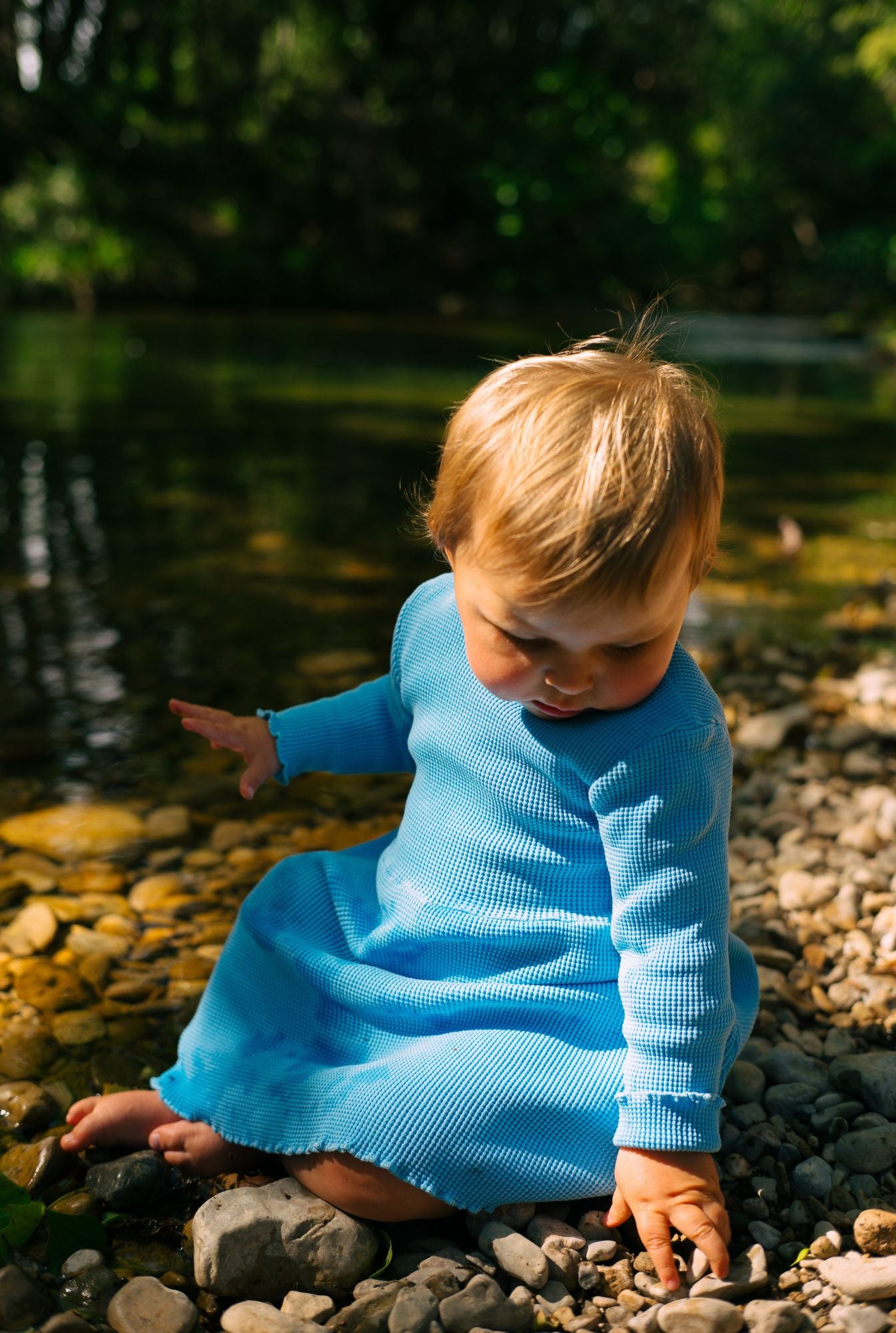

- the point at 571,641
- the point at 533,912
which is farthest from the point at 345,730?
the point at 571,641

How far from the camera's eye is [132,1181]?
5.15 ft

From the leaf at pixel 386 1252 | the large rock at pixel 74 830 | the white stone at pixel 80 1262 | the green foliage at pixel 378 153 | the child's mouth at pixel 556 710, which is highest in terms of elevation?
the green foliage at pixel 378 153

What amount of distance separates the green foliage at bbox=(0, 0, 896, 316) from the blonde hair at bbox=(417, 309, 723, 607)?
18591mm

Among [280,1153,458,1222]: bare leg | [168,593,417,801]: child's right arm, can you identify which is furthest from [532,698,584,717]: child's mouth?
[280,1153,458,1222]: bare leg

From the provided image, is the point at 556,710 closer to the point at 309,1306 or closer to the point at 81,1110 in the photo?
the point at 309,1306

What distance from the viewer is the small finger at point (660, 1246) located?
139 centimetres

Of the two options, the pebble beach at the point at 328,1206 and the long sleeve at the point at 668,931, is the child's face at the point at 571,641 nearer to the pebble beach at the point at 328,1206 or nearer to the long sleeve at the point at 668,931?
the long sleeve at the point at 668,931

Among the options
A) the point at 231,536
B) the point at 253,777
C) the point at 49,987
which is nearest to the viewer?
the point at 253,777

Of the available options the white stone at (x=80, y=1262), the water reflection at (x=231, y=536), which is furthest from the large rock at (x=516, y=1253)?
the water reflection at (x=231, y=536)

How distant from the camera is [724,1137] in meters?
1.67

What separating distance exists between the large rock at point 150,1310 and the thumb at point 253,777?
64 centimetres

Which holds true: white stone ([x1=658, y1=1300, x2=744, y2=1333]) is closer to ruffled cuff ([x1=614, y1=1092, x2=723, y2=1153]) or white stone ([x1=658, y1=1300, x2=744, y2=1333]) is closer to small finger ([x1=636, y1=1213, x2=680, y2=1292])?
small finger ([x1=636, y1=1213, x2=680, y2=1292])

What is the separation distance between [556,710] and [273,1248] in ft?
2.36

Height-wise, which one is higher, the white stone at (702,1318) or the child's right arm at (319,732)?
the child's right arm at (319,732)
